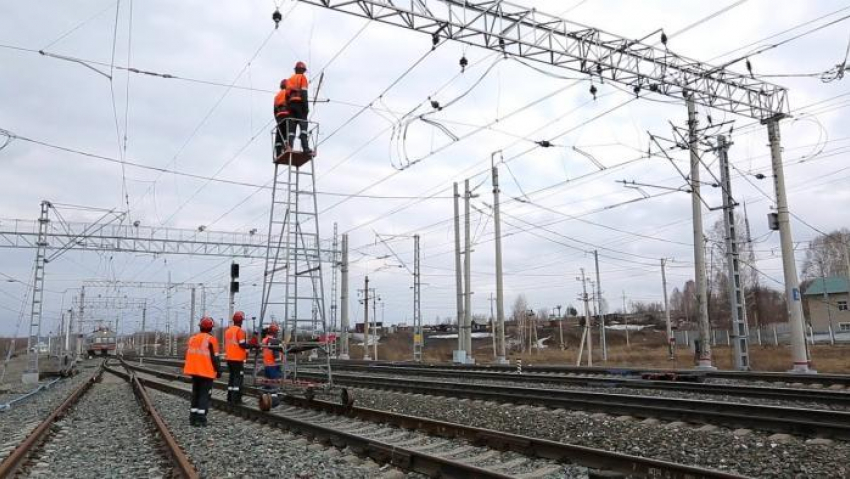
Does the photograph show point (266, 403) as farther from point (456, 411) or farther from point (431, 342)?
point (431, 342)

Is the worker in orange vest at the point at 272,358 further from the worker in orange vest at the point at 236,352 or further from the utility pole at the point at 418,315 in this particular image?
the utility pole at the point at 418,315

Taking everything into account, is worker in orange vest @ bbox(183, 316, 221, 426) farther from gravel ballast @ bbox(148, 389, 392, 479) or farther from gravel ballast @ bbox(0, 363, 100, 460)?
gravel ballast @ bbox(0, 363, 100, 460)

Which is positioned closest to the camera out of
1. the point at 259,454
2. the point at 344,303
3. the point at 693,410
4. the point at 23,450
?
the point at 259,454

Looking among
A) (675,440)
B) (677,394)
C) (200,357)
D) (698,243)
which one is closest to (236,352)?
(200,357)

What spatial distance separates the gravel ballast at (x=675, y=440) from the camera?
707 centimetres

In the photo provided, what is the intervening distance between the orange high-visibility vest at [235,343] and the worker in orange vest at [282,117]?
161 inches

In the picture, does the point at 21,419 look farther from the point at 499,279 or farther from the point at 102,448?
the point at 499,279

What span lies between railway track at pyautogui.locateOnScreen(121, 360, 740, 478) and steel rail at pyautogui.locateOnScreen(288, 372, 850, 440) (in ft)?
11.3

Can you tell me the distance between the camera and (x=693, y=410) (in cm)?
1040

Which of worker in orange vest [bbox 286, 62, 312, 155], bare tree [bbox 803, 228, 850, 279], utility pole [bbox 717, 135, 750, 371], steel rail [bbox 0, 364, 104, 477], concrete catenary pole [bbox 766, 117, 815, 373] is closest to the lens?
steel rail [bbox 0, 364, 104, 477]

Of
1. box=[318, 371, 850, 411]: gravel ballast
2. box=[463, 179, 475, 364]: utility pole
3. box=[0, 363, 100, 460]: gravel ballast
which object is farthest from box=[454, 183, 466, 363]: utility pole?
box=[0, 363, 100, 460]: gravel ballast

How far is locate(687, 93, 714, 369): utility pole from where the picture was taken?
21766 millimetres

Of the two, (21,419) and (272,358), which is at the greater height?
(272,358)

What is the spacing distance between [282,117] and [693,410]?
33.4 feet
